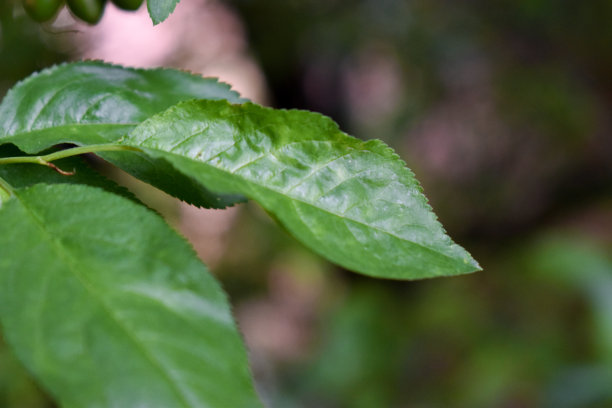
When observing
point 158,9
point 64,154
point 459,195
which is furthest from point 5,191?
point 459,195

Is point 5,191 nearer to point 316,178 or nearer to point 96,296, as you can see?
point 96,296

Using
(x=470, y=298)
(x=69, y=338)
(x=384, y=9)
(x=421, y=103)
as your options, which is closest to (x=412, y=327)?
(x=470, y=298)

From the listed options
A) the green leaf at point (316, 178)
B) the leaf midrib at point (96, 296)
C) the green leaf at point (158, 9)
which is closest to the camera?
the leaf midrib at point (96, 296)

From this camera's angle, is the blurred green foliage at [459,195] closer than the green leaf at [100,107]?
No

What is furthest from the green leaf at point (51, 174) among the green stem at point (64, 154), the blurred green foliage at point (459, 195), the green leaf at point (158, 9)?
the blurred green foliage at point (459, 195)

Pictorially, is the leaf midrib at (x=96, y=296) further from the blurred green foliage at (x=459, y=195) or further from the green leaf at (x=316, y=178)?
the blurred green foliage at (x=459, y=195)

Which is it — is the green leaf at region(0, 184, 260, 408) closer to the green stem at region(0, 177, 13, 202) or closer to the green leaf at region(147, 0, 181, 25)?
the green stem at region(0, 177, 13, 202)
